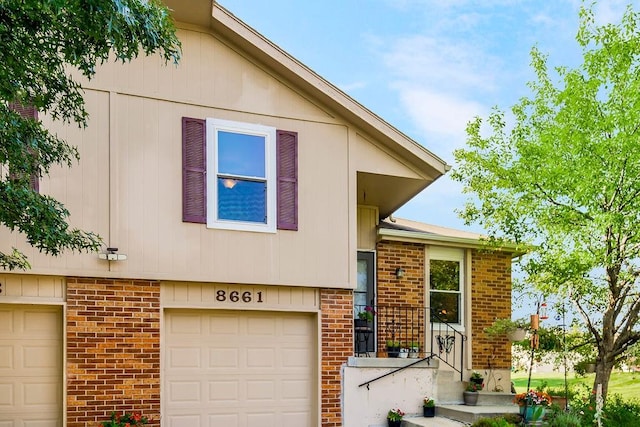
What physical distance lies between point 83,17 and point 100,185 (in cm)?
448

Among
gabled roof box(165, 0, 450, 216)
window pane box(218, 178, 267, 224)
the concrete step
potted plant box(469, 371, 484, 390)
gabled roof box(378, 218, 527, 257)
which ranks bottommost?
the concrete step

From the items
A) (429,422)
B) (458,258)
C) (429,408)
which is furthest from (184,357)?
(458,258)

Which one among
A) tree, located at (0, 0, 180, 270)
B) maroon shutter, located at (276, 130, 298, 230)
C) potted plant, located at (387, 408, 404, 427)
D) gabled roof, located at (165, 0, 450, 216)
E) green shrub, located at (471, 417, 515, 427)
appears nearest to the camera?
tree, located at (0, 0, 180, 270)

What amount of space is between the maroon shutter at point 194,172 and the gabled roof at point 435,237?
3914mm

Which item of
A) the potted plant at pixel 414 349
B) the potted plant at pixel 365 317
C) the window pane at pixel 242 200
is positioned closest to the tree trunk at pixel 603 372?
the potted plant at pixel 414 349

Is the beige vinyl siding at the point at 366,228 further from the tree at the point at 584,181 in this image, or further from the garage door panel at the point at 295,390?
the garage door panel at the point at 295,390

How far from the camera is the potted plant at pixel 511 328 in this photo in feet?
40.4

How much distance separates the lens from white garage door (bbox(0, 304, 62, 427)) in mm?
8617

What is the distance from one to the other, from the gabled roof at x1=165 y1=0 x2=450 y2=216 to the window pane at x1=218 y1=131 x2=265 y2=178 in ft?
3.76

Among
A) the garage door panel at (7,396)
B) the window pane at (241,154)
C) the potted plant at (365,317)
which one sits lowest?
the garage door panel at (7,396)

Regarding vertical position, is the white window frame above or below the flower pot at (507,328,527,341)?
above

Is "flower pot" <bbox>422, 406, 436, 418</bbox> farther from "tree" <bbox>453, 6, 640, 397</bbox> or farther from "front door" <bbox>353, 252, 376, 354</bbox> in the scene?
"tree" <bbox>453, 6, 640, 397</bbox>

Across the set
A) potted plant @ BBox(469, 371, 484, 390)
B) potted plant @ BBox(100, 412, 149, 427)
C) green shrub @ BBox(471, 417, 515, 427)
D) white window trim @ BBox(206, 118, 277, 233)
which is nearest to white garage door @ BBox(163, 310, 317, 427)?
potted plant @ BBox(100, 412, 149, 427)

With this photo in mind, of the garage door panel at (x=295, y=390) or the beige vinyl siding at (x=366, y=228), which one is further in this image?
the beige vinyl siding at (x=366, y=228)
